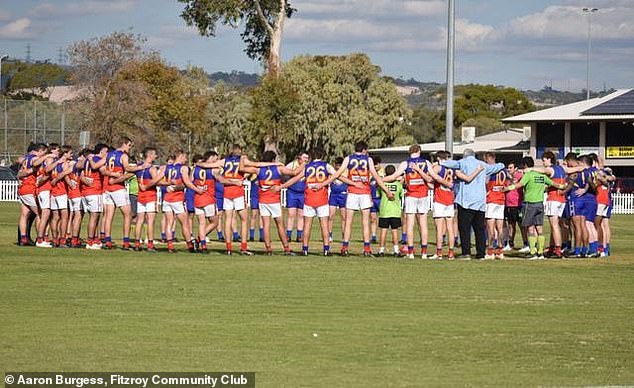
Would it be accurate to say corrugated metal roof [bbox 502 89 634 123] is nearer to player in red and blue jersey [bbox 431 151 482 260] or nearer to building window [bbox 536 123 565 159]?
building window [bbox 536 123 565 159]

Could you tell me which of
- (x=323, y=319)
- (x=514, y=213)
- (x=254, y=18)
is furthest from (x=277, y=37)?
(x=323, y=319)

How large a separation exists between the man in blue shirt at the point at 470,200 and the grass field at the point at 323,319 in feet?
5.29

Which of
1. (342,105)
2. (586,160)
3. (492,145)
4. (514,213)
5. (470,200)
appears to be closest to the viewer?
(470,200)

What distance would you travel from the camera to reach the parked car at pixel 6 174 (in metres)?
57.3

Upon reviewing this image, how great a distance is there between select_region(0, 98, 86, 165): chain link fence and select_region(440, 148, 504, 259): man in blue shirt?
4996cm

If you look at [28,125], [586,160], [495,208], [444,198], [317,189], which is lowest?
[495,208]

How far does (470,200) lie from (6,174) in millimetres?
38915

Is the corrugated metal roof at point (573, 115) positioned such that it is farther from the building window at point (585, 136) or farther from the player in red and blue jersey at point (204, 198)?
the player in red and blue jersey at point (204, 198)

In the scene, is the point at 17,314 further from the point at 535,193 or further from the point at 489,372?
the point at 535,193

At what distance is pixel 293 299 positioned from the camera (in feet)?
54.9

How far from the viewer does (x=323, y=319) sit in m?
14.8

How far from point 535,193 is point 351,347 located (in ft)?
43.2

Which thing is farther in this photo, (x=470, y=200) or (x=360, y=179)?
Result: (x=470, y=200)

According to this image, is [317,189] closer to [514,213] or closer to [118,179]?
[118,179]
